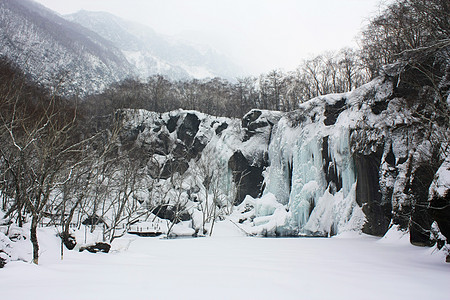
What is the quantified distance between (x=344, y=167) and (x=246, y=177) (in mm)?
10735

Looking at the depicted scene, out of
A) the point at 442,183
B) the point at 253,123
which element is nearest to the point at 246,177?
the point at 253,123

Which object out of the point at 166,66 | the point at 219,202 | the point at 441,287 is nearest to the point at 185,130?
the point at 219,202

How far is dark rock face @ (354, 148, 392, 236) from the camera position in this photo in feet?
38.0

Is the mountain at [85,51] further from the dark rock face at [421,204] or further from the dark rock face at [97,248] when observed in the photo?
the dark rock face at [421,204]

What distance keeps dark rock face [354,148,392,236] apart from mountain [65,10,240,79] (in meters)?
93.8

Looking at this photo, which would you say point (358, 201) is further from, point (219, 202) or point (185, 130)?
point (185, 130)

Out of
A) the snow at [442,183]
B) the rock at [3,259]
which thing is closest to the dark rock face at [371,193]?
the snow at [442,183]

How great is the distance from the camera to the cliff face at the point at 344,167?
768 cm

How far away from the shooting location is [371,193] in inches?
468

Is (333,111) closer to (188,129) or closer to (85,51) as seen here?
(188,129)

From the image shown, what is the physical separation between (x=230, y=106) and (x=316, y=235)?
74.1 feet

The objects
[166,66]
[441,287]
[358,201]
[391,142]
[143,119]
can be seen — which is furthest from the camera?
[166,66]

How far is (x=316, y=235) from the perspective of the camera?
1390cm

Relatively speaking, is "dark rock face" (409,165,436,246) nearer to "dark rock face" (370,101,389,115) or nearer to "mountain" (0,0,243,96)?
"dark rock face" (370,101,389,115)
